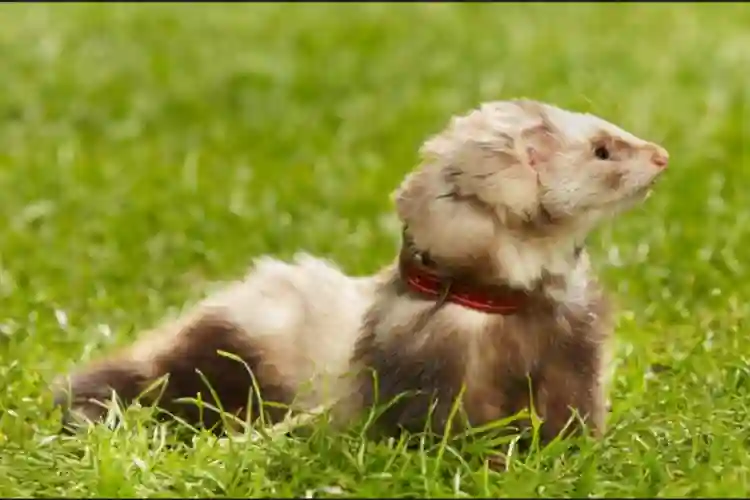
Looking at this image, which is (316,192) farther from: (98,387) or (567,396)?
(567,396)

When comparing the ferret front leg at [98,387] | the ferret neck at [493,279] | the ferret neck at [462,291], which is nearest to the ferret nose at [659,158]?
the ferret neck at [493,279]

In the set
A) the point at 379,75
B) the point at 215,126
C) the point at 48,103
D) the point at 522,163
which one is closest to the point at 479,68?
the point at 379,75

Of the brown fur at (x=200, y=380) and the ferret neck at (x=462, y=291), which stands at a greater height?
the ferret neck at (x=462, y=291)

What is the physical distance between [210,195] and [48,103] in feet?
6.18

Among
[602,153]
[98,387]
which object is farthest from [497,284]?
[98,387]

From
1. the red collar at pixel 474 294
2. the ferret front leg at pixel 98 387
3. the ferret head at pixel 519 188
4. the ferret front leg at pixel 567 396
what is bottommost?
the ferret front leg at pixel 98 387

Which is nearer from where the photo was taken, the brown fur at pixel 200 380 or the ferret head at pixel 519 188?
the ferret head at pixel 519 188

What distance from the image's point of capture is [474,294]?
3.44 metres

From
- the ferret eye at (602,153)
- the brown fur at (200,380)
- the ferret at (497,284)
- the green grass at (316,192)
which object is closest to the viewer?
the green grass at (316,192)

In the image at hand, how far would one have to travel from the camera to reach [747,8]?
1045 cm

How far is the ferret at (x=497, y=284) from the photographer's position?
11.2 feet

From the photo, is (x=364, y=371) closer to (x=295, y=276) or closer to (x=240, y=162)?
(x=295, y=276)

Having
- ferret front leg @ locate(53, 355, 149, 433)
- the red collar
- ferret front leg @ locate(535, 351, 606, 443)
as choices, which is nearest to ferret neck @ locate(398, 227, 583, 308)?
the red collar

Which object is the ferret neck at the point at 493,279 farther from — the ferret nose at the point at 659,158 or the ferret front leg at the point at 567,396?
the ferret nose at the point at 659,158
